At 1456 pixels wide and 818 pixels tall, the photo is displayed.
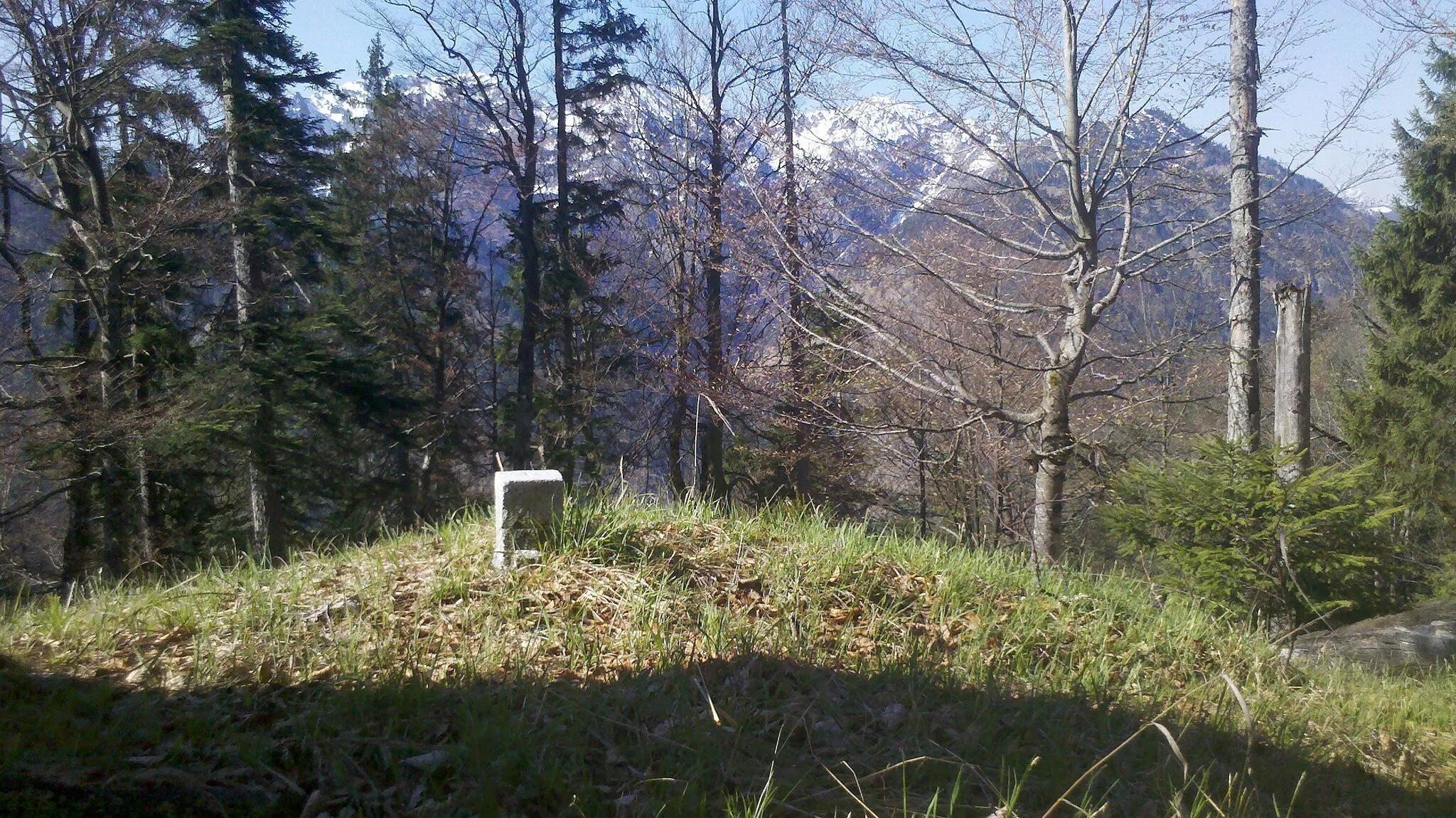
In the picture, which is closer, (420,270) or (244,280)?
(244,280)

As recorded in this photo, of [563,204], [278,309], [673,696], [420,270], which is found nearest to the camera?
[673,696]

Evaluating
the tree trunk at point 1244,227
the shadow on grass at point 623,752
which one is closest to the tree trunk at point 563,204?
the tree trunk at point 1244,227

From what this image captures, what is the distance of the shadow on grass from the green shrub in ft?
8.53

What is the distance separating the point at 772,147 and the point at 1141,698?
935 cm

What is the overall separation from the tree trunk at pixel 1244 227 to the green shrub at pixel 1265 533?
2.10 m

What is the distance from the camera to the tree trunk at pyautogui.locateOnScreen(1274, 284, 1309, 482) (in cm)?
857

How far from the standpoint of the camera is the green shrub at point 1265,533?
6.06m

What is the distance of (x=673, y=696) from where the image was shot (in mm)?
3461

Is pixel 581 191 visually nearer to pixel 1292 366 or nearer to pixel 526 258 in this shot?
pixel 526 258

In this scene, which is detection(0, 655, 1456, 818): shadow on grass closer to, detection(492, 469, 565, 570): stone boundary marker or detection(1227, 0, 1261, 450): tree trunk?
detection(492, 469, 565, 570): stone boundary marker

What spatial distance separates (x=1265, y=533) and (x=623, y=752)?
16.0ft

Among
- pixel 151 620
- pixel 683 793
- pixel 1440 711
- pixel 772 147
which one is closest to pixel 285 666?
pixel 151 620

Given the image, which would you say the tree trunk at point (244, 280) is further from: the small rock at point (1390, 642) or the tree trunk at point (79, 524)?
the small rock at point (1390, 642)

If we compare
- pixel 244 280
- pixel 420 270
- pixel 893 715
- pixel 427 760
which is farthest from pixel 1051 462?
pixel 420 270
